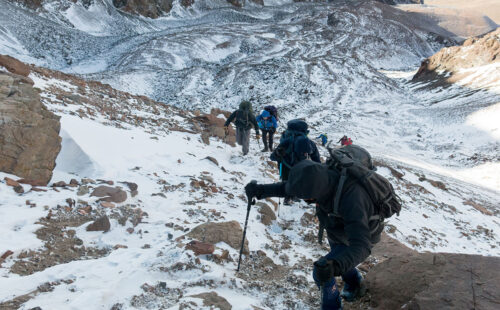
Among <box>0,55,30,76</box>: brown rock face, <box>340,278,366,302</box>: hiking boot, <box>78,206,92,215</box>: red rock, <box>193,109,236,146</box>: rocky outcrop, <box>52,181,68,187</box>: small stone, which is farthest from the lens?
<box>193,109,236,146</box>: rocky outcrop

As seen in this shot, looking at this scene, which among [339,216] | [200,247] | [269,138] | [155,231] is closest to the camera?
[339,216]

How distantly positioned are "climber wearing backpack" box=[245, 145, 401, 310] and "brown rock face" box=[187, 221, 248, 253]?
6.88 feet

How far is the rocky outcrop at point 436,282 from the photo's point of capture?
2.74m

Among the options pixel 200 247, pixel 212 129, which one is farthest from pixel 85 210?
pixel 212 129

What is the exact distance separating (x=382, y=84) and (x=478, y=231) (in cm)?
2742

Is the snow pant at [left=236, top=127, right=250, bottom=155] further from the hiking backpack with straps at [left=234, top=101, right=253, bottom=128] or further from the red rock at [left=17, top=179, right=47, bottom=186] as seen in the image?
the red rock at [left=17, top=179, right=47, bottom=186]

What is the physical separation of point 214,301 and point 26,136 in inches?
188

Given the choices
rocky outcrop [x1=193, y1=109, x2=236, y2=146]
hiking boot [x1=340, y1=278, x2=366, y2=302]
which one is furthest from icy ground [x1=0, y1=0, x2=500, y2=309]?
rocky outcrop [x1=193, y1=109, x2=236, y2=146]

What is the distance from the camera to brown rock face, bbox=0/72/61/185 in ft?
17.7

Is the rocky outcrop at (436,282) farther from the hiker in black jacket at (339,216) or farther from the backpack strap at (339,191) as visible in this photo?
the backpack strap at (339,191)

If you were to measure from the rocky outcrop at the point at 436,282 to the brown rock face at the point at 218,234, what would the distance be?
6.44ft

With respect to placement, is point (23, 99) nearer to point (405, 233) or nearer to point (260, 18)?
point (405, 233)

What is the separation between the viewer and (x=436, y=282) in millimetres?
3051

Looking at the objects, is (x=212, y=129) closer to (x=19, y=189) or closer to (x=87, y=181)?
(x=87, y=181)
